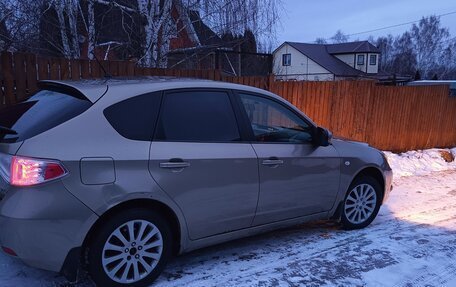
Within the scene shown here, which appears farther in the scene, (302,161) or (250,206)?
(302,161)

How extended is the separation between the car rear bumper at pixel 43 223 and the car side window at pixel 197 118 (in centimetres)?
86

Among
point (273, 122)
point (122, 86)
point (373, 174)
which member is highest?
point (122, 86)

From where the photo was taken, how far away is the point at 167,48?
27.9 feet

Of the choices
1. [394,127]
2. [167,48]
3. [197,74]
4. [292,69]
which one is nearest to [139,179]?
[197,74]

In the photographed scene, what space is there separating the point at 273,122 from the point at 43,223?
2.45 m

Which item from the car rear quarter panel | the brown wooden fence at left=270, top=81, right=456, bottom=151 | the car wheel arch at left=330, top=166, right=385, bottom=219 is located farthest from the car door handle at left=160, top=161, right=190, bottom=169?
the brown wooden fence at left=270, top=81, right=456, bottom=151

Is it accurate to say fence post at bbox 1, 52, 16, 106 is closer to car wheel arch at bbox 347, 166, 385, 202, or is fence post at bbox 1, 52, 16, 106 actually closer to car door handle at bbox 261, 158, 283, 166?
car door handle at bbox 261, 158, 283, 166

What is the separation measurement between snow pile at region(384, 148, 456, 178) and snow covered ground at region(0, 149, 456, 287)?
3.10m

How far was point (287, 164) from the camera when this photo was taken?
4137 millimetres

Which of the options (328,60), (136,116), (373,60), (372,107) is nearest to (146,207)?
(136,116)

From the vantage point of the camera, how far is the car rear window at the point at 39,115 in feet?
9.73

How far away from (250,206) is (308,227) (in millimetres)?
1560

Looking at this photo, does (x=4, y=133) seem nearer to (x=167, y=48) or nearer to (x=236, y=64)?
(x=167, y=48)

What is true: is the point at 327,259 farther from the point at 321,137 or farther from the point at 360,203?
A: the point at 321,137
